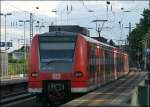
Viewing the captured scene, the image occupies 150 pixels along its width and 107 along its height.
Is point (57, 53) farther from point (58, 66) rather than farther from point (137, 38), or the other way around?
point (137, 38)

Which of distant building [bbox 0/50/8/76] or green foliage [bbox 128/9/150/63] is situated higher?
green foliage [bbox 128/9/150/63]

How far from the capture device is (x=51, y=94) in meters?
25.5

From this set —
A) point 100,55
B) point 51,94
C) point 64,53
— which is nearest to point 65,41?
point 64,53

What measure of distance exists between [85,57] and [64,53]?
3.42 ft

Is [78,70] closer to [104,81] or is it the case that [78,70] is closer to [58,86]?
[58,86]

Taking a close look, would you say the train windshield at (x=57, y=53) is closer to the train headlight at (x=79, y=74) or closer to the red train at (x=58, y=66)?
the red train at (x=58, y=66)

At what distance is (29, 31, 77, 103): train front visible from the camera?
25.6 metres

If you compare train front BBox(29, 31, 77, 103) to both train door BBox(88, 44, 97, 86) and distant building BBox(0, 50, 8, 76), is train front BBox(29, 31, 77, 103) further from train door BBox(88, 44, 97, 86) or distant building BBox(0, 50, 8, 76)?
distant building BBox(0, 50, 8, 76)

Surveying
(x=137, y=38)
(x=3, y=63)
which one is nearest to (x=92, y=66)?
(x=3, y=63)

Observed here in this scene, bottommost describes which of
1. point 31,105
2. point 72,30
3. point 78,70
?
point 31,105

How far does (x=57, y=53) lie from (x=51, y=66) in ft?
2.13

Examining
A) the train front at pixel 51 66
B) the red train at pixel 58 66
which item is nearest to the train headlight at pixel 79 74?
the red train at pixel 58 66

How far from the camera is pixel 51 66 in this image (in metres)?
25.8

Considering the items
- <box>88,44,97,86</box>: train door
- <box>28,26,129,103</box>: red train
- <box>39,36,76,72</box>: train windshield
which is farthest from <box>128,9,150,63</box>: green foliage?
<box>39,36,76,72</box>: train windshield
